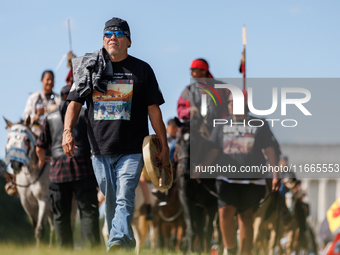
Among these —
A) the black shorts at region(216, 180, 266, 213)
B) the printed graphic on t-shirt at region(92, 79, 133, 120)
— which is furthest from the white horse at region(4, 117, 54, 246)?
the printed graphic on t-shirt at region(92, 79, 133, 120)

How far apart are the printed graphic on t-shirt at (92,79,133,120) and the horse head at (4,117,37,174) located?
5241 millimetres

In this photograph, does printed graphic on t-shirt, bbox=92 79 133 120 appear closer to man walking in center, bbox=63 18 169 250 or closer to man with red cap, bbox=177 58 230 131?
man walking in center, bbox=63 18 169 250

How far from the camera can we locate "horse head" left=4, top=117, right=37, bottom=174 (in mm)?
10398

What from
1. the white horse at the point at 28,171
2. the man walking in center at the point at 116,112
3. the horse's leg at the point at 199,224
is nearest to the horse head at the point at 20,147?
the white horse at the point at 28,171

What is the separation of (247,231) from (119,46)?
151 inches

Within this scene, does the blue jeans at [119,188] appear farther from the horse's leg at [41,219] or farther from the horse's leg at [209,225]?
the horse's leg at [41,219]

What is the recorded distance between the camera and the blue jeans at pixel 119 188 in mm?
5301

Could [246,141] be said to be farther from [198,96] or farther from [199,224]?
[199,224]

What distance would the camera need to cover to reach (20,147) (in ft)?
34.2

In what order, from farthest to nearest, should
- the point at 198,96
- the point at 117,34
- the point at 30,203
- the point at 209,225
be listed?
the point at 30,203, the point at 209,225, the point at 198,96, the point at 117,34

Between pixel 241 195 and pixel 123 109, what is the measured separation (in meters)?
3.44

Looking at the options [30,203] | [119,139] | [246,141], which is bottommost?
[30,203]

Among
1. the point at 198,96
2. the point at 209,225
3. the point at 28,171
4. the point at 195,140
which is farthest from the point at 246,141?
the point at 28,171

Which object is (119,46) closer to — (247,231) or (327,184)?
(247,231)
